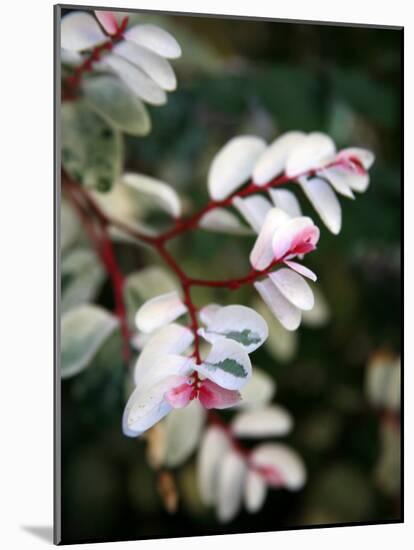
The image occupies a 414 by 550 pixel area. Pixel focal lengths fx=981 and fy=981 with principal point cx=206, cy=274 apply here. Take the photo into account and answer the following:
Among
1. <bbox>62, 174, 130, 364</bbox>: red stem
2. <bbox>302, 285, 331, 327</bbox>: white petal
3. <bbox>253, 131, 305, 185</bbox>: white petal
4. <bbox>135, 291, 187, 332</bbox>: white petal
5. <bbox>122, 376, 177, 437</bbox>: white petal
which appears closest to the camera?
<bbox>122, 376, 177, 437</bbox>: white petal

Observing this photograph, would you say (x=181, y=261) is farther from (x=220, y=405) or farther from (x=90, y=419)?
(x=220, y=405)

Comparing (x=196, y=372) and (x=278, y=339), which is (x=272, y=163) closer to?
(x=196, y=372)

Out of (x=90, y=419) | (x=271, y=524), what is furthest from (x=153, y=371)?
(x=271, y=524)

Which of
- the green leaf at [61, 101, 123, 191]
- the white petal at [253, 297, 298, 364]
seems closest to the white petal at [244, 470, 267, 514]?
the white petal at [253, 297, 298, 364]

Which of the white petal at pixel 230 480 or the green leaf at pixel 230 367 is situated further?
the white petal at pixel 230 480

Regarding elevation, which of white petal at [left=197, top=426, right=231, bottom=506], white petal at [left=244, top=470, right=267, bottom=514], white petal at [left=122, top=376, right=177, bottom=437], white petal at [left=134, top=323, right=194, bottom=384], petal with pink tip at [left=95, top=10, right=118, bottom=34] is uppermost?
petal with pink tip at [left=95, top=10, right=118, bottom=34]

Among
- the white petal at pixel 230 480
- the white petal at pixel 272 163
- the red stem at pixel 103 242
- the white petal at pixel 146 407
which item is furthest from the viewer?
the white petal at pixel 230 480

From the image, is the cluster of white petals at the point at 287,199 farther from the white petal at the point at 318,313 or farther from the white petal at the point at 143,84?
the white petal at the point at 318,313

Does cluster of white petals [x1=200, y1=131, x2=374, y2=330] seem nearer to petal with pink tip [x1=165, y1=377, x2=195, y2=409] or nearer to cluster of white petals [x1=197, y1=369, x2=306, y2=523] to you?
petal with pink tip [x1=165, y1=377, x2=195, y2=409]

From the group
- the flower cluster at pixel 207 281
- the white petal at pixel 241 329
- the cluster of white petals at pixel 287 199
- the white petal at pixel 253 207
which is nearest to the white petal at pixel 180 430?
the flower cluster at pixel 207 281
